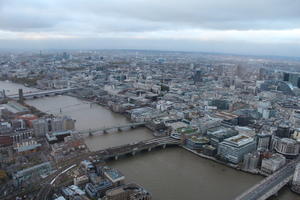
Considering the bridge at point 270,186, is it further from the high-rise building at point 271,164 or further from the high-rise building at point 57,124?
the high-rise building at point 57,124

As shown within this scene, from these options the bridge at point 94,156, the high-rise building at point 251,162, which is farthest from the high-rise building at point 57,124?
the high-rise building at point 251,162

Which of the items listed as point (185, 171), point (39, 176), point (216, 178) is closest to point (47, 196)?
point (39, 176)

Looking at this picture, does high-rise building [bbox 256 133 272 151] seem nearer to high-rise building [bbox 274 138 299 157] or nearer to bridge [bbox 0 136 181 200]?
high-rise building [bbox 274 138 299 157]

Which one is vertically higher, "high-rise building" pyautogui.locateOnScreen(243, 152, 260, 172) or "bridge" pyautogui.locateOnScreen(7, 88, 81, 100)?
"high-rise building" pyautogui.locateOnScreen(243, 152, 260, 172)

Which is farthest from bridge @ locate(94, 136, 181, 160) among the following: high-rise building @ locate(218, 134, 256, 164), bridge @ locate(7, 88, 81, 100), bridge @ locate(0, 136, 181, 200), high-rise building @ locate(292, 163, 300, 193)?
bridge @ locate(7, 88, 81, 100)

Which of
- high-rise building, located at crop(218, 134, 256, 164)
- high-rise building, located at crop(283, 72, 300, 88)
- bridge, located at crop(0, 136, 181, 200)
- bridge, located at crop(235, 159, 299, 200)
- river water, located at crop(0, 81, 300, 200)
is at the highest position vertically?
high-rise building, located at crop(283, 72, 300, 88)

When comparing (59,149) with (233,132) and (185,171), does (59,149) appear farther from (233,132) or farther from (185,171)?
(233,132)

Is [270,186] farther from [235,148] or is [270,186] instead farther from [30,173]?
[30,173]

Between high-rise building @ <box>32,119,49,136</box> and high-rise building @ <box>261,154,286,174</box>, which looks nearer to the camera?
high-rise building @ <box>261,154,286,174</box>

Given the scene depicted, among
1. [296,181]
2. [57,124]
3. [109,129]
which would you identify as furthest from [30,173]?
[296,181]

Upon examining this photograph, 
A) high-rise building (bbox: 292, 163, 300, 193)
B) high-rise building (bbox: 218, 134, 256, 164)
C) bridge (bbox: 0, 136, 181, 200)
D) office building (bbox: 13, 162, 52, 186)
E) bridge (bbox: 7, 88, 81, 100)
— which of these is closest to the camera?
bridge (bbox: 0, 136, 181, 200)
